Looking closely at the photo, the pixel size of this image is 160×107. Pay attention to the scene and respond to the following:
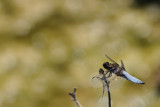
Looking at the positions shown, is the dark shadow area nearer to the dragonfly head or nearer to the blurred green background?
the blurred green background

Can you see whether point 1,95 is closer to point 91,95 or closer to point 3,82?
point 3,82

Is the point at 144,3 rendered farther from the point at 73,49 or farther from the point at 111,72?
the point at 111,72

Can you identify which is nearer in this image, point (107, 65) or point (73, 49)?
point (107, 65)

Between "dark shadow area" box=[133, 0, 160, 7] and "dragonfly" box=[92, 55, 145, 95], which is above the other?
"dark shadow area" box=[133, 0, 160, 7]

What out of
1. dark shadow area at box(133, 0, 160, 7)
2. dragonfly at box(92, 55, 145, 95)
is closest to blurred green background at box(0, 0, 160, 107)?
dark shadow area at box(133, 0, 160, 7)

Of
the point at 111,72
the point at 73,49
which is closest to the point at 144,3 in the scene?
the point at 73,49

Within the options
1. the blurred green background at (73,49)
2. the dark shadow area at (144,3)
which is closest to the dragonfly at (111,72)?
the blurred green background at (73,49)

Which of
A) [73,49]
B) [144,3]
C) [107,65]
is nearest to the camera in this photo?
[107,65]

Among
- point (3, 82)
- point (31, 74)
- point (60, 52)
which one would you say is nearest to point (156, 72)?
point (60, 52)

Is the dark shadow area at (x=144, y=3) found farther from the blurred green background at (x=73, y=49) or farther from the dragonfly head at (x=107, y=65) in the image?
the dragonfly head at (x=107, y=65)
